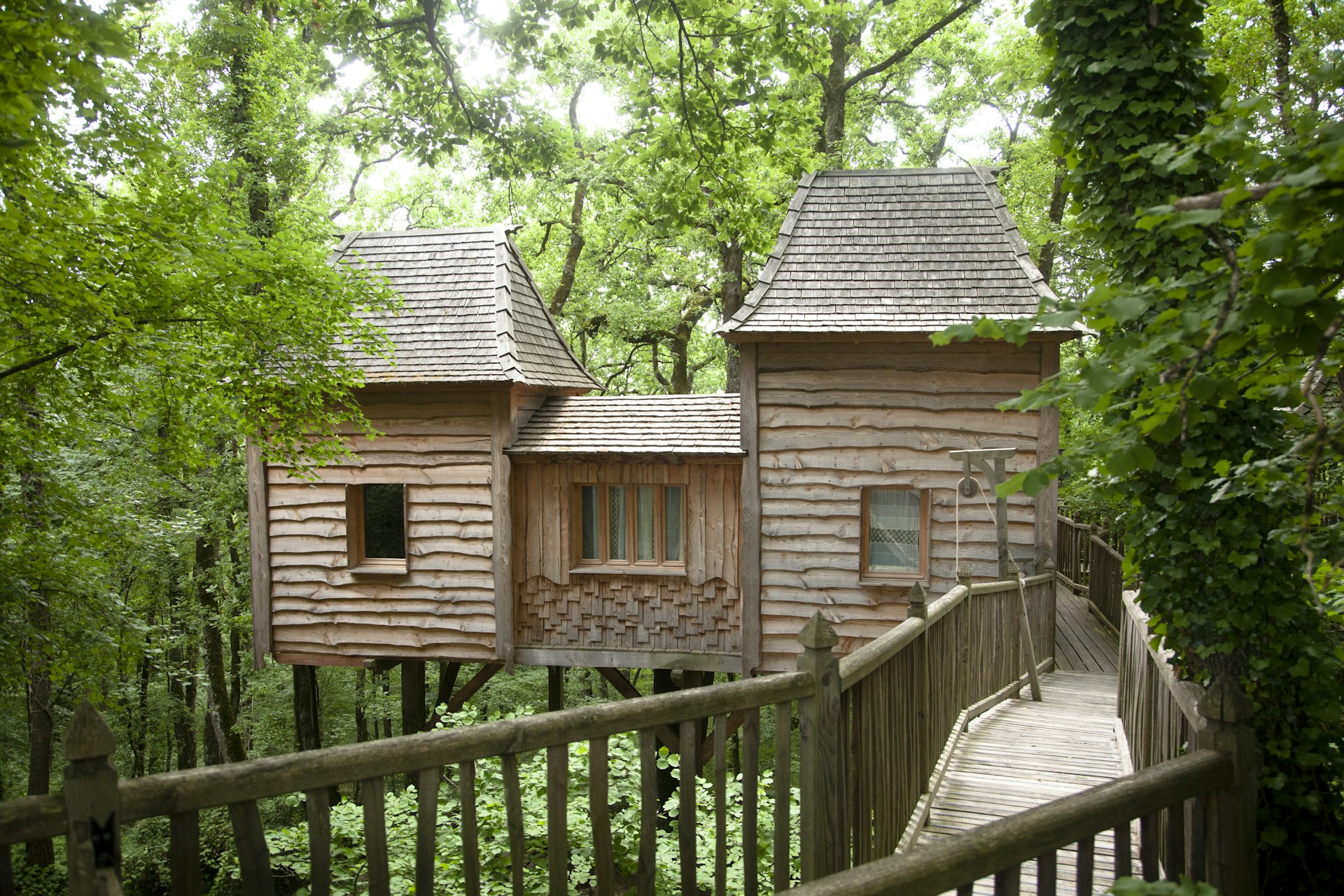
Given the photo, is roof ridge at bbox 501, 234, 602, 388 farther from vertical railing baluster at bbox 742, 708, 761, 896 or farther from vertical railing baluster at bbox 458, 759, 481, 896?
vertical railing baluster at bbox 458, 759, 481, 896

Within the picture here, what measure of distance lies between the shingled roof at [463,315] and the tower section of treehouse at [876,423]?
280 centimetres

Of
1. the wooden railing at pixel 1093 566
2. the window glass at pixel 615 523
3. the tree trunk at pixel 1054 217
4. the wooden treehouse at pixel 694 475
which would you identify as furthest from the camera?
the tree trunk at pixel 1054 217

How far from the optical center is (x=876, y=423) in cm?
898

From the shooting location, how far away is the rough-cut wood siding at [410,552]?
32.6 ft

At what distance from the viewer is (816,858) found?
282 cm

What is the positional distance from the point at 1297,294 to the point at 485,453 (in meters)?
8.82

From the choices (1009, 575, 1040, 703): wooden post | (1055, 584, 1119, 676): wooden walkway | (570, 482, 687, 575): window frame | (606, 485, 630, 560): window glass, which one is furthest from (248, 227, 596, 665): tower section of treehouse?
(1055, 584, 1119, 676): wooden walkway

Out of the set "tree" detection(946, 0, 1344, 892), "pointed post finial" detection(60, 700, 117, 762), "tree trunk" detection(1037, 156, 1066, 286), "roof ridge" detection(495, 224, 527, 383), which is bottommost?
"pointed post finial" detection(60, 700, 117, 762)

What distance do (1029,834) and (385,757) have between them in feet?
5.15

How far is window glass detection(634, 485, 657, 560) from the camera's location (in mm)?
9797

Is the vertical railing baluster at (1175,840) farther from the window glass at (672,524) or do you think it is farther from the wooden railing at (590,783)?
the window glass at (672,524)

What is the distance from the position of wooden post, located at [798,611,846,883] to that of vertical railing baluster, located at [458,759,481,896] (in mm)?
1019

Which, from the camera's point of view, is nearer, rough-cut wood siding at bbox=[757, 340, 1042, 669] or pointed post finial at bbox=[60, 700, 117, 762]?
pointed post finial at bbox=[60, 700, 117, 762]

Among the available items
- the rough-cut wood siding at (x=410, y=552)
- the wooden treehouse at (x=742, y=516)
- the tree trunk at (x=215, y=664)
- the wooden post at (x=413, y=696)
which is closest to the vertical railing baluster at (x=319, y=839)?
the wooden treehouse at (x=742, y=516)
